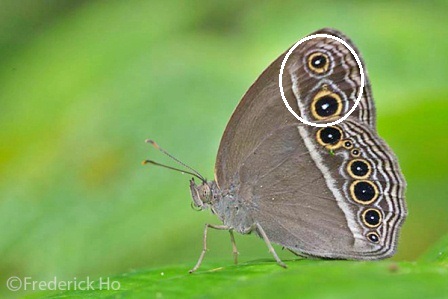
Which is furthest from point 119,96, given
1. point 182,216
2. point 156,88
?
point 182,216

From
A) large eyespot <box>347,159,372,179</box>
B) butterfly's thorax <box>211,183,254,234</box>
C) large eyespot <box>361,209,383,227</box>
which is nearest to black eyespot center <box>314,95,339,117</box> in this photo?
large eyespot <box>347,159,372,179</box>

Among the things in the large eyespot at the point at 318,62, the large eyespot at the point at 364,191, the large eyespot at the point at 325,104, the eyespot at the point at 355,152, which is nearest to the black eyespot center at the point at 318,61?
the large eyespot at the point at 318,62

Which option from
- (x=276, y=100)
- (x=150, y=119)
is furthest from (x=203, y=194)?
(x=150, y=119)

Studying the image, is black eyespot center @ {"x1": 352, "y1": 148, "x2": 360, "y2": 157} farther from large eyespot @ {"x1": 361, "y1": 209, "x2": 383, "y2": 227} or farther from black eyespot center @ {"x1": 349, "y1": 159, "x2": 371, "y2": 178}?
large eyespot @ {"x1": 361, "y1": 209, "x2": 383, "y2": 227}

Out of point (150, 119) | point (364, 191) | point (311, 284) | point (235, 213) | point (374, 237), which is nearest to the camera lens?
point (311, 284)

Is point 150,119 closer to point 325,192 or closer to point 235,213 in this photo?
point 235,213

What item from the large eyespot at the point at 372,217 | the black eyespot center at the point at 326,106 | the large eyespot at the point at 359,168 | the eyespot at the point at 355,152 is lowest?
the large eyespot at the point at 372,217

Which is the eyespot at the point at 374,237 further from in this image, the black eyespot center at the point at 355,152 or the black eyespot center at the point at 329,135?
A: the black eyespot center at the point at 329,135
